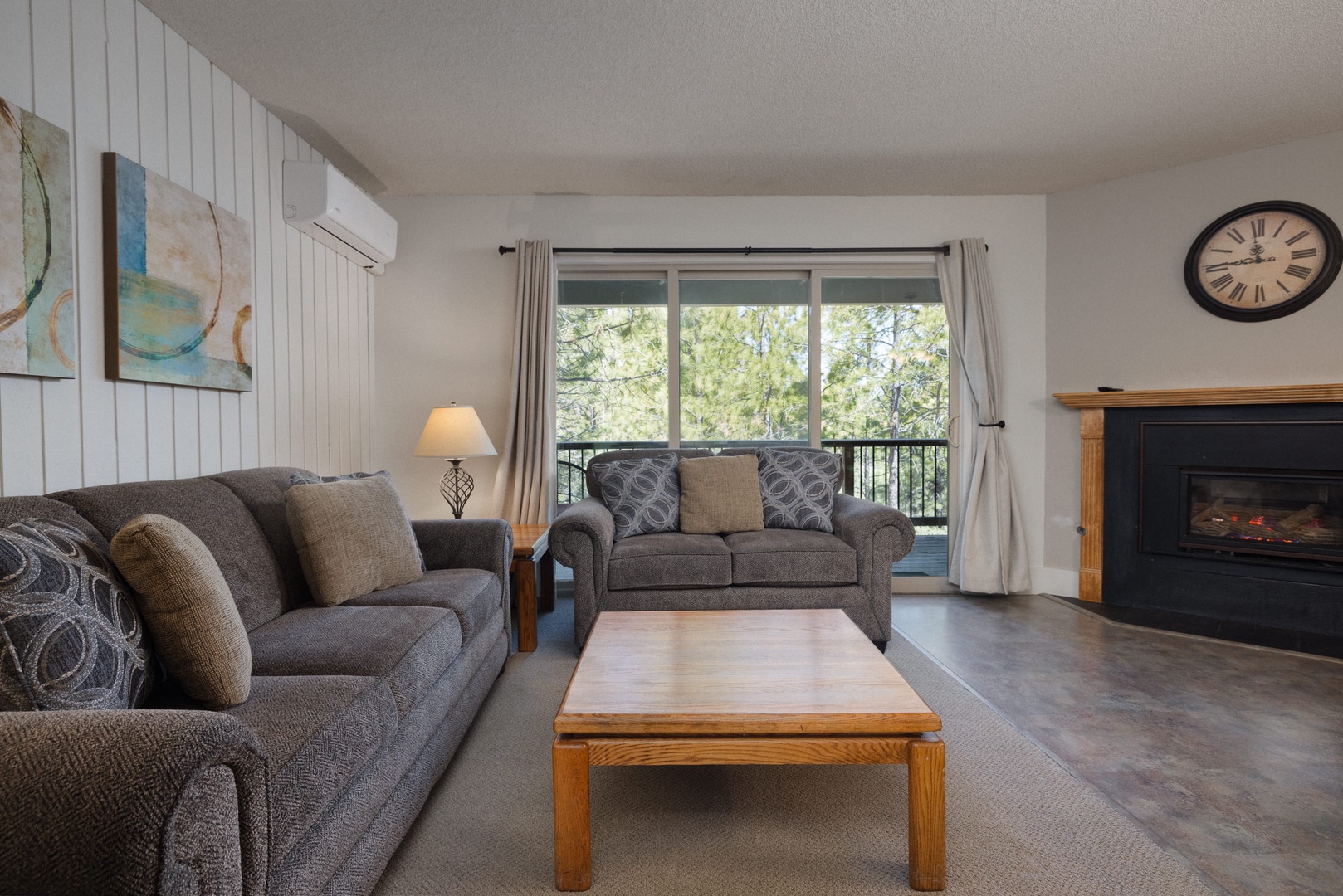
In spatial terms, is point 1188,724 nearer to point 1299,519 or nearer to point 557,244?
point 1299,519

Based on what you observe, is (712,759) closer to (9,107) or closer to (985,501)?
(9,107)

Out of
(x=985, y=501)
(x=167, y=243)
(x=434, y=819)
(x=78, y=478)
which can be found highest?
(x=167, y=243)

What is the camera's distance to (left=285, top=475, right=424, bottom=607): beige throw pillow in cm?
220

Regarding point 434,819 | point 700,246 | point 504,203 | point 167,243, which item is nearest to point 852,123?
point 700,246

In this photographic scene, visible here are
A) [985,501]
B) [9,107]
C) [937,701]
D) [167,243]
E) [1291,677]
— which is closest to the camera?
[9,107]

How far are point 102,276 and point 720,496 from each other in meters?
2.54

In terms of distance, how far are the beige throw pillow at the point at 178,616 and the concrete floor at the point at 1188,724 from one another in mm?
2153

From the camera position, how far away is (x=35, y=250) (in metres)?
1.82

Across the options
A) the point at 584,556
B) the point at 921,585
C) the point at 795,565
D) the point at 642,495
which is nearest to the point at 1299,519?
the point at 921,585

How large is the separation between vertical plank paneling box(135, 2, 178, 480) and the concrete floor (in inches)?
118

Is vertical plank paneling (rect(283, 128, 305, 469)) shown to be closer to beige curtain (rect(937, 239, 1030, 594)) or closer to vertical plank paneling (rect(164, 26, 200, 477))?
vertical plank paneling (rect(164, 26, 200, 477))

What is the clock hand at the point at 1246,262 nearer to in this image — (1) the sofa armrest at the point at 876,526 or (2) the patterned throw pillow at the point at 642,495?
(1) the sofa armrest at the point at 876,526

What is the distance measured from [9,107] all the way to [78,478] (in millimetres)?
969

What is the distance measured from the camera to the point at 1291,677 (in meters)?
2.77
